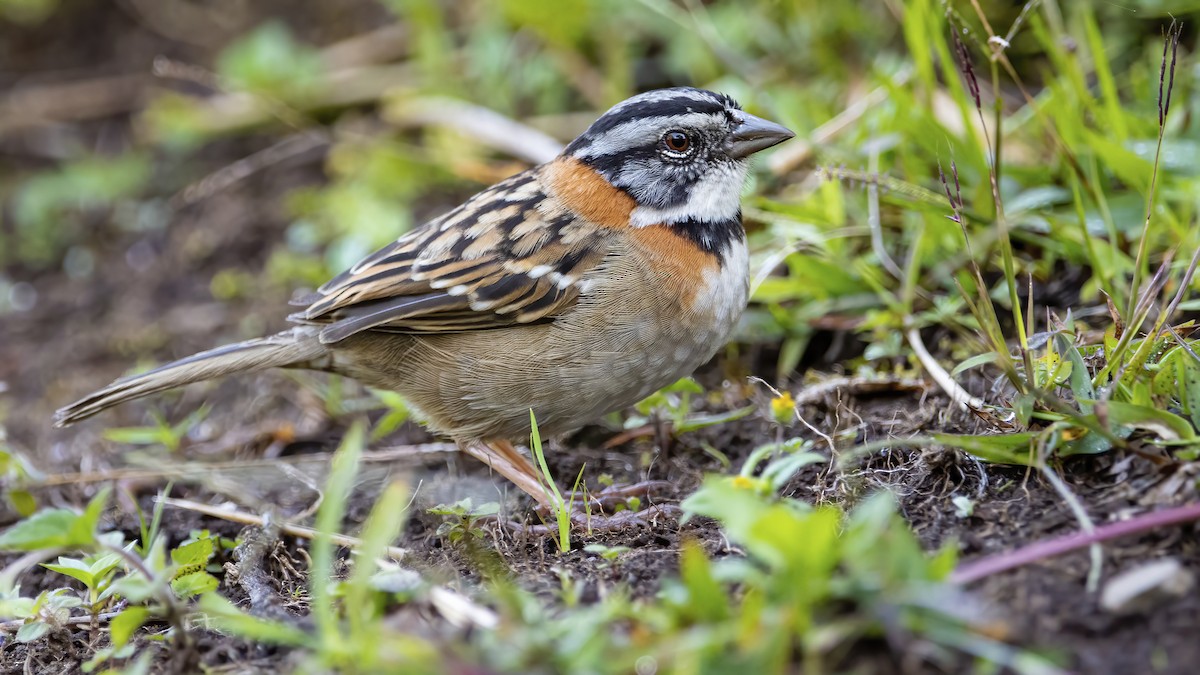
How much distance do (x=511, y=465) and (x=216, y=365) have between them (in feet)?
3.61

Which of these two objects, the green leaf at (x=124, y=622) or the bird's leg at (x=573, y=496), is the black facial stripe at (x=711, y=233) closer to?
the bird's leg at (x=573, y=496)

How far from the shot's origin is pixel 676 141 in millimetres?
3941

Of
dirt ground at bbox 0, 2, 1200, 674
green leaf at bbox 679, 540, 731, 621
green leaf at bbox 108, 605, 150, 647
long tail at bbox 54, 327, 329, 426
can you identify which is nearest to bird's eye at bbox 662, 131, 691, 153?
dirt ground at bbox 0, 2, 1200, 674

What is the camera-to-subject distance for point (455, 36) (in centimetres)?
705

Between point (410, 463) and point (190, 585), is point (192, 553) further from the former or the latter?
point (410, 463)

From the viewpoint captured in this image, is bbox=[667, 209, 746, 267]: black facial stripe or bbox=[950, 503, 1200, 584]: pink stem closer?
bbox=[950, 503, 1200, 584]: pink stem

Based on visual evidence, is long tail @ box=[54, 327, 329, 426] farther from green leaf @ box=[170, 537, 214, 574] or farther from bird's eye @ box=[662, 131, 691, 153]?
bird's eye @ box=[662, 131, 691, 153]

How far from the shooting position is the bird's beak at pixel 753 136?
3.97m

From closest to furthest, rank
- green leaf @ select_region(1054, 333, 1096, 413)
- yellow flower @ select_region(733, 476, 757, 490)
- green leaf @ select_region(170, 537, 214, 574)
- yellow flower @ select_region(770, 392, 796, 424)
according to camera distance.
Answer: yellow flower @ select_region(733, 476, 757, 490) < green leaf @ select_region(1054, 333, 1096, 413) < green leaf @ select_region(170, 537, 214, 574) < yellow flower @ select_region(770, 392, 796, 424)

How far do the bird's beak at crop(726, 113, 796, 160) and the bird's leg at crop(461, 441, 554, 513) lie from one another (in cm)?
129

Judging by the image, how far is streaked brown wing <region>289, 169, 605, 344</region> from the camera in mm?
3758

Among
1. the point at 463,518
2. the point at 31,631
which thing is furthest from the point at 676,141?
the point at 31,631

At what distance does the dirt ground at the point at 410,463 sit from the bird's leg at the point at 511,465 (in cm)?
7

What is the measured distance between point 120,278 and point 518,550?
13.5 ft
